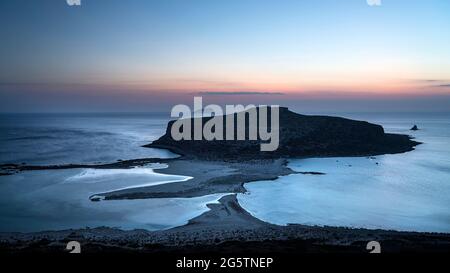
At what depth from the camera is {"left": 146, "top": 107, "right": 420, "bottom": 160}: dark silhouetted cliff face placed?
1786 inches

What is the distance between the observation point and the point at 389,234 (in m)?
15.8

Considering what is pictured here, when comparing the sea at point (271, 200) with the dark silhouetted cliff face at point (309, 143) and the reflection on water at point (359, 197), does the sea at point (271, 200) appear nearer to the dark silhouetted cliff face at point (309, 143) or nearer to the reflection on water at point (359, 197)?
the reflection on water at point (359, 197)

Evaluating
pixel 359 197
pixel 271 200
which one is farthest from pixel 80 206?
pixel 359 197

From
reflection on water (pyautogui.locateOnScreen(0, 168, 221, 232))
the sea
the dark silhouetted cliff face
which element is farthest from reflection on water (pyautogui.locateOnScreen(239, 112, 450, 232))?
the dark silhouetted cliff face

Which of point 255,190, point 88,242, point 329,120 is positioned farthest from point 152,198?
point 329,120

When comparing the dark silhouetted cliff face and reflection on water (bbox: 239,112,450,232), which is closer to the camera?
reflection on water (bbox: 239,112,450,232)

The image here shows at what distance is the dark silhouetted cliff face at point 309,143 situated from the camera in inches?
1786

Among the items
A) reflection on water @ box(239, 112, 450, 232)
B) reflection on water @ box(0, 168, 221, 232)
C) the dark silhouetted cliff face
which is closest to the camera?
reflection on water @ box(0, 168, 221, 232)

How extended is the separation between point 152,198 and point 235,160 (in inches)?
710

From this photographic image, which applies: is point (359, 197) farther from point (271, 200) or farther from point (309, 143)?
point (309, 143)

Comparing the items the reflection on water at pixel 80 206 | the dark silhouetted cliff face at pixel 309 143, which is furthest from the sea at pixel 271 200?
the dark silhouetted cliff face at pixel 309 143

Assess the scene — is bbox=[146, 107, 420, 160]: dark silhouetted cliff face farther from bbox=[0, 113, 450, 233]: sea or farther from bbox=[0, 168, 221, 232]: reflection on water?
bbox=[0, 168, 221, 232]: reflection on water

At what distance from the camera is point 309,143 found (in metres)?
49.3

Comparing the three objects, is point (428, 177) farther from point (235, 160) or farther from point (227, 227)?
point (227, 227)
